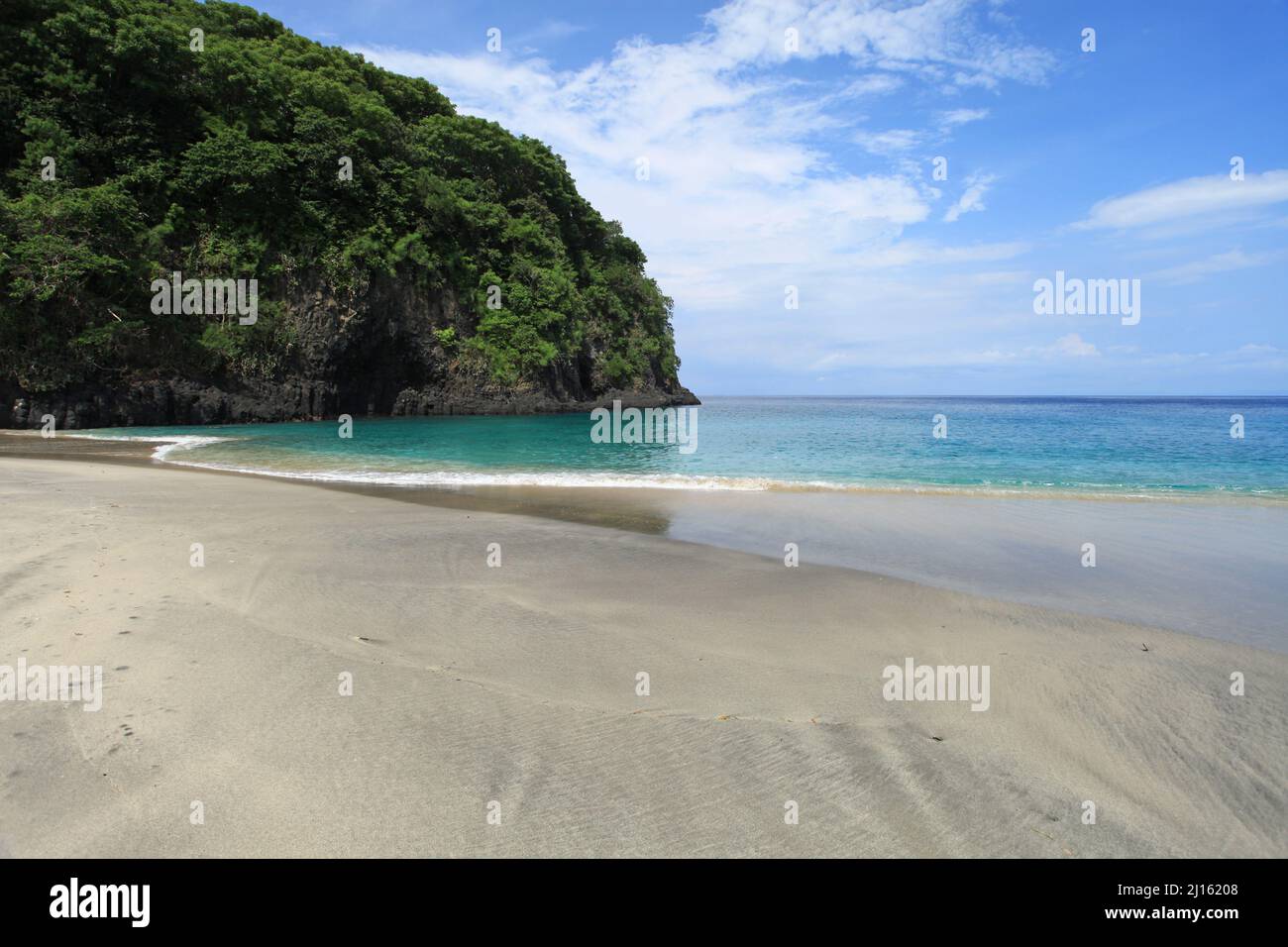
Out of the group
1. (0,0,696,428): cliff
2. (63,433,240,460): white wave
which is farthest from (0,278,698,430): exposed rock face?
(63,433,240,460): white wave

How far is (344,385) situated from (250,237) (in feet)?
33.5

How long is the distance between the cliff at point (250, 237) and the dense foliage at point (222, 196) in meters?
0.11

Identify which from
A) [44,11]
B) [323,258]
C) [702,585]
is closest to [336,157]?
[323,258]

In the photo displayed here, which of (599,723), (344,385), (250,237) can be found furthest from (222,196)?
(599,723)

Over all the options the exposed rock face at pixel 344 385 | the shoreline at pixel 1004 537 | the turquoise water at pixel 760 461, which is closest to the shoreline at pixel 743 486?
the turquoise water at pixel 760 461

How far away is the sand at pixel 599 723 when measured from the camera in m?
2.51

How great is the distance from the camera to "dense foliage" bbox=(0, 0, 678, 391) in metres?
29.7

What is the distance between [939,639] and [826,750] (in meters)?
2.28

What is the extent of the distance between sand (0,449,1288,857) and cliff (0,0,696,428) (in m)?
32.0

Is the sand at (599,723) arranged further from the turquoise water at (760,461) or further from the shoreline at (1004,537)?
the turquoise water at (760,461)

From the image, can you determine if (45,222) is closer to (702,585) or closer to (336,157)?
(336,157)

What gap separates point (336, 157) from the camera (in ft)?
129

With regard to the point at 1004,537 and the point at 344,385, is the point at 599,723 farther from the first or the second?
the point at 344,385

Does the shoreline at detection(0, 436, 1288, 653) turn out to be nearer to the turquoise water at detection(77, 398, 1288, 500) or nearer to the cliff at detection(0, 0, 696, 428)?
the turquoise water at detection(77, 398, 1288, 500)
